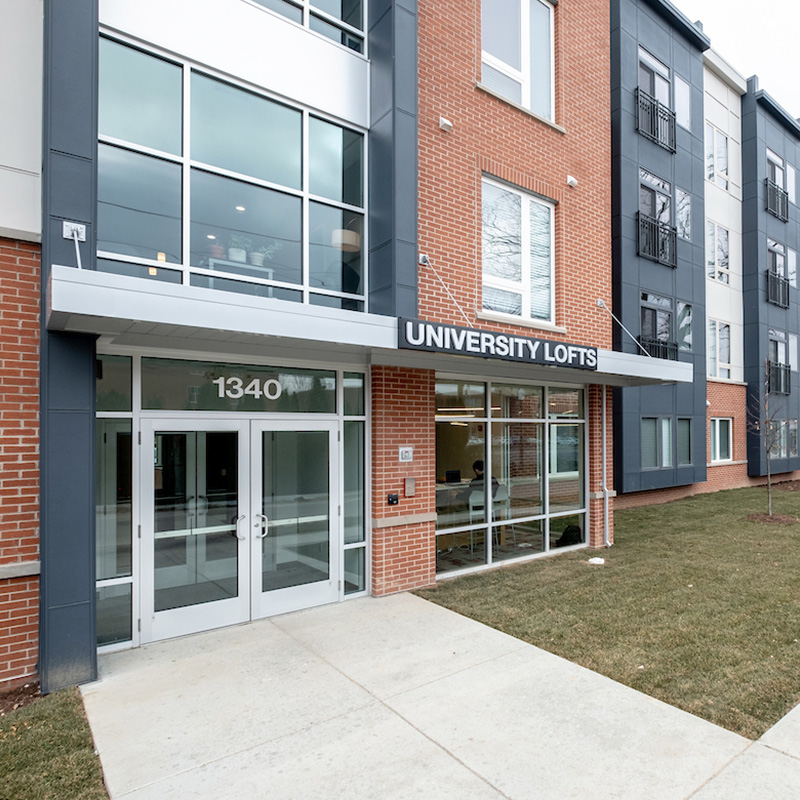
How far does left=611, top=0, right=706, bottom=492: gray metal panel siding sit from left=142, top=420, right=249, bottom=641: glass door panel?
457 inches

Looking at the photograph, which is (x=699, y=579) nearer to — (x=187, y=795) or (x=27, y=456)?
(x=187, y=795)

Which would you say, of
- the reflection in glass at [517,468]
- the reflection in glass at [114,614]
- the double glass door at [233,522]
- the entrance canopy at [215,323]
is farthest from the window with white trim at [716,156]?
the reflection in glass at [114,614]

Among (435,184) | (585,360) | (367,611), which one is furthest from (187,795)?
(435,184)

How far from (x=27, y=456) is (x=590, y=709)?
5258mm

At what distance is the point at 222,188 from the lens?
21.2 ft

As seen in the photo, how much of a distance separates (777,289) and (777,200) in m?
3.61

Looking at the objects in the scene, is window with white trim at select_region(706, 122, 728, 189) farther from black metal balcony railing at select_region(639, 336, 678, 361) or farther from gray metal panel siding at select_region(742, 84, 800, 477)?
black metal balcony railing at select_region(639, 336, 678, 361)

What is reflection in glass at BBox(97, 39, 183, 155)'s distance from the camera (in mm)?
5785

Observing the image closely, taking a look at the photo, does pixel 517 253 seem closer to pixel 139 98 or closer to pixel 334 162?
pixel 334 162

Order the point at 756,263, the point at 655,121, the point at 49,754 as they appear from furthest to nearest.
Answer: the point at 756,263 < the point at 655,121 < the point at 49,754

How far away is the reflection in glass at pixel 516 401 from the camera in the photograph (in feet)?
29.9

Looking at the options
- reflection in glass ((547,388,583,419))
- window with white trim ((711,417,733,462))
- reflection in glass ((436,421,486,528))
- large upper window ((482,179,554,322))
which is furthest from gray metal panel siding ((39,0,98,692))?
window with white trim ((711,417,733,462))

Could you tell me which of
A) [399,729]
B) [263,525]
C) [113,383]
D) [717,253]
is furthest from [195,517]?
[717,253]

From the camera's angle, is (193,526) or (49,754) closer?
(49,754)
